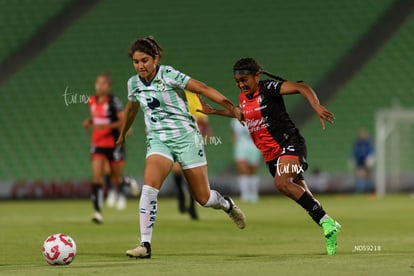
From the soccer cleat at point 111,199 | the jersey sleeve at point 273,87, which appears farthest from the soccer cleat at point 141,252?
the soccer cleat at point 111,199

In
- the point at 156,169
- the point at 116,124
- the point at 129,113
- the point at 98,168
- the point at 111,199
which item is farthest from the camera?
the point at 111,199

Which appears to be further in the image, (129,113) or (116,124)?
(116,124)

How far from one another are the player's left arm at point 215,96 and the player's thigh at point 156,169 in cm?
76

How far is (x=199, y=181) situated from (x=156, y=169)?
2.05 ft

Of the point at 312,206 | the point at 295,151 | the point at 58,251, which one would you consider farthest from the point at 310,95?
the point at 58,251

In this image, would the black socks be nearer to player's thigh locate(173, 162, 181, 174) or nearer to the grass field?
the grass field

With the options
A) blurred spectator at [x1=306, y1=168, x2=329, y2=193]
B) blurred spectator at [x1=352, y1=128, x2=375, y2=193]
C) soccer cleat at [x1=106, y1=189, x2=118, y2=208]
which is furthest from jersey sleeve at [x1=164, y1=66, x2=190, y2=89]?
blurred spectator at [x1=352, y1=128, x2=375, y2=193]

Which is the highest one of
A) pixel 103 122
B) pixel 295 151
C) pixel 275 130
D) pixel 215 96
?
pixel 103 122

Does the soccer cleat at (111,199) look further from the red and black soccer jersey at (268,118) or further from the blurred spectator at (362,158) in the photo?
the red and black soccer jersey at (268,118)

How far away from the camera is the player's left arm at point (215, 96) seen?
962 centimetres

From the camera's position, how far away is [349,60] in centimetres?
2862

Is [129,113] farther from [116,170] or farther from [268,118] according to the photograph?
[116,170]

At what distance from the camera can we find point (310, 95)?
967cm

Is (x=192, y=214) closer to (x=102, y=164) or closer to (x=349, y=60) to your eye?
(x=102, y=164)
